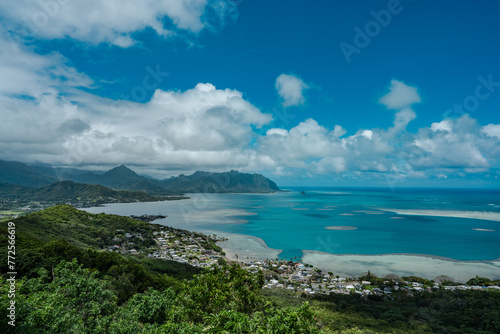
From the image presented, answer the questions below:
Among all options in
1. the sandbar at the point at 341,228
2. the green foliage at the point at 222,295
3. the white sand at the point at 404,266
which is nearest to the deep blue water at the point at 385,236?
the sandbar at the point at 341,228

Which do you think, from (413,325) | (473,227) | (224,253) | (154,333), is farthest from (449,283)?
(473,227)

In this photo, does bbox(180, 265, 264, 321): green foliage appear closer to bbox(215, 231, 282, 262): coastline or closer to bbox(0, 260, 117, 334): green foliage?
bbox(0, 260, 117, 334): green foliage

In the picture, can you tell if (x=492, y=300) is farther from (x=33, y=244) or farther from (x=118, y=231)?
(x=118, y=231)

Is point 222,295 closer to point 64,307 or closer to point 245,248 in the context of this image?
point 64,307

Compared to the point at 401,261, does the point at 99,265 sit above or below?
above

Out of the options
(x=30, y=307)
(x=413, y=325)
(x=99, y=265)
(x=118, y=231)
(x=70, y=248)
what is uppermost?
(x=30, y=307)

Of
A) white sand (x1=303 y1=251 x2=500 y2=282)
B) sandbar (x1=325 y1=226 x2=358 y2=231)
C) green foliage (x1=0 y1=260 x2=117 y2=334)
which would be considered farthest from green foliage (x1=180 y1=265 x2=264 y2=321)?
sandbar (x1=325 y1=226 x2=358 y2=231)

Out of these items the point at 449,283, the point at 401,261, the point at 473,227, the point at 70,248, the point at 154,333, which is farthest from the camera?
the point at 473,227

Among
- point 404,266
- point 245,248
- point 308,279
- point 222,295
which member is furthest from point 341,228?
point 222,295
